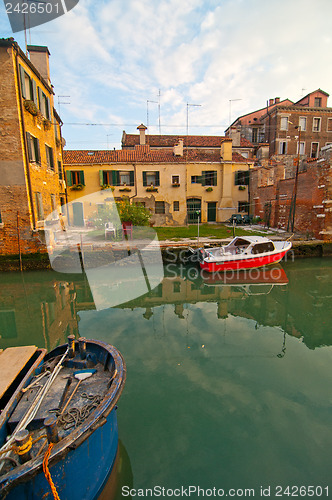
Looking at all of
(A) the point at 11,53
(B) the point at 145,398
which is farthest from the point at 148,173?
(B) the point at 145,398

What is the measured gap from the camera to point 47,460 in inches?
107

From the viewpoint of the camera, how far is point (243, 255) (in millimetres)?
13500

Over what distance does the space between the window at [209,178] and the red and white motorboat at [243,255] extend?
12.2 metres

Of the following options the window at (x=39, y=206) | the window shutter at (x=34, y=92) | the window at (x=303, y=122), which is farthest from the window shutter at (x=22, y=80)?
the window at (x=303, y=122)

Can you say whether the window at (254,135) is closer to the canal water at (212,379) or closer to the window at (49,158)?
the window at (49,158)

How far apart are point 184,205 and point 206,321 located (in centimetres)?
1711

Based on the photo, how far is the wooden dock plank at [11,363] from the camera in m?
3.96

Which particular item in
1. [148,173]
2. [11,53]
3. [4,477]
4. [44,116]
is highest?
[11,53]

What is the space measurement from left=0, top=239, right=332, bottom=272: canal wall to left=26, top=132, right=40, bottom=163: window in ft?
16.8

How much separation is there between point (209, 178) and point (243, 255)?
1361 centimetres

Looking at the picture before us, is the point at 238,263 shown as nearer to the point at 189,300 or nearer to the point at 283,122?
the point at 189,300

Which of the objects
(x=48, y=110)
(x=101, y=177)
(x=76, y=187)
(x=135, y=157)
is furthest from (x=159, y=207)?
(x=48, y=110)

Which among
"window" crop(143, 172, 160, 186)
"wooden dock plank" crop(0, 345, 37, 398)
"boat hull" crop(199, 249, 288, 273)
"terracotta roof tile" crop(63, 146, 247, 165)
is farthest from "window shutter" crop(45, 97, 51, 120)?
"wooden dock plank" crop(0, 345, 37, 398)

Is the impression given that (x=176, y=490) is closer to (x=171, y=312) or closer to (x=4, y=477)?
(x=4, y=477)
